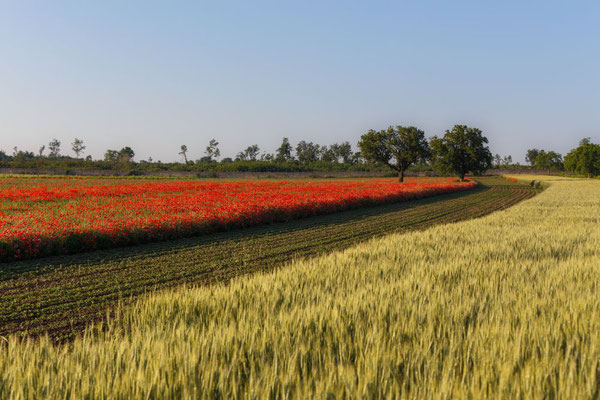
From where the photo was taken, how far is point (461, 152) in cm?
7212

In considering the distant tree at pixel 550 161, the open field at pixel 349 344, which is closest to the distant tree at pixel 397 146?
the open field at pixel 349 344

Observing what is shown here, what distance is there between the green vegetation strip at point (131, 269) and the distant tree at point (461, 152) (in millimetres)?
58264

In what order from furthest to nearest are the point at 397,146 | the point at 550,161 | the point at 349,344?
the point at 550,161 < the point at 397,146 < the point at 349,344

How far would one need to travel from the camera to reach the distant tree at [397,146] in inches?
2618

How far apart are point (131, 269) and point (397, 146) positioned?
61440mm

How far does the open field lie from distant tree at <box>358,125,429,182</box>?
61449 mm

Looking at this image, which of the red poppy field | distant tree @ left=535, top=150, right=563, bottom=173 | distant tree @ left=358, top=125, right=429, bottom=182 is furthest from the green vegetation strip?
distant tree @ left=535, top=150, right=563, bottom=173

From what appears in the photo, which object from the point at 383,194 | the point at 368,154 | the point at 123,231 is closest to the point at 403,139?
the point at 368,154

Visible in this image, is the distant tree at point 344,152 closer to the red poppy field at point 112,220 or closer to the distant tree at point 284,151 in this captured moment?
the distant tree at point 284,151

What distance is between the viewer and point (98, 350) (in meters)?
3.23

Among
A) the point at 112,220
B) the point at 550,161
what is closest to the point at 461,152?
the point at 112,220

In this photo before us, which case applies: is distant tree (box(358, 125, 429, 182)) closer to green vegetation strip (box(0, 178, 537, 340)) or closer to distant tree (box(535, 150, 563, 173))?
green vegetation strip (box(0, 178, 537, 340))

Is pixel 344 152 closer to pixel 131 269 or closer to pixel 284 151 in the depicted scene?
pixel 284 151

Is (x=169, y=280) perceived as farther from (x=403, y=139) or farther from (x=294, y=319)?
(x=403, y=139)
